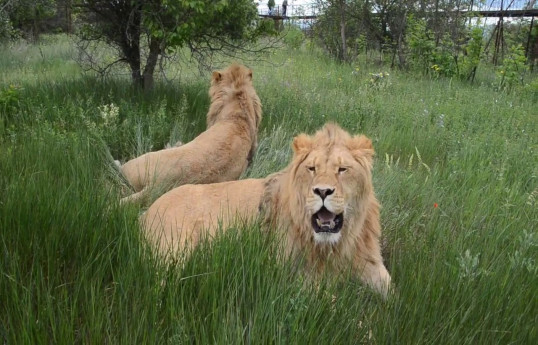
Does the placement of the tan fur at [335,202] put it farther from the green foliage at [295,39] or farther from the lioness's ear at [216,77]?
the green foliage at [295,39]

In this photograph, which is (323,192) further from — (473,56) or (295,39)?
(295,39)

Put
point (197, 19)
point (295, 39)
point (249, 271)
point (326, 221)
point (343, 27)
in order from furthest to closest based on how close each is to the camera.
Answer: point (295, 39) → point (343, 27) → point (197, 19) → point (326, 221) → point (249, 271)

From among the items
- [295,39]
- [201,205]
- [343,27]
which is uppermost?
[343,27]

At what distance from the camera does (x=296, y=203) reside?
10.2ft

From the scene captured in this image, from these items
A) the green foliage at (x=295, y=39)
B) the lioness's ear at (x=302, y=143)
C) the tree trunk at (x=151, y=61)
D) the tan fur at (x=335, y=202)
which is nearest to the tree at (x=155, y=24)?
the tree trunk at (x=151, y=61)

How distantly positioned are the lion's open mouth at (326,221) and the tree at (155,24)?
13.1 feet

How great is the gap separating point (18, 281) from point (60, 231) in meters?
0.40

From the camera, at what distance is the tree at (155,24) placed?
6.48m

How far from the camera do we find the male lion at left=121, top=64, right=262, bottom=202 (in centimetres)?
480

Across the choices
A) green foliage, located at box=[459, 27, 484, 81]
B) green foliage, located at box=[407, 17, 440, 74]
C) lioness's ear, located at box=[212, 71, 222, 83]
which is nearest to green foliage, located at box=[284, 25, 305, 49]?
green foliage, located at box=[407, 17, 440, 74]

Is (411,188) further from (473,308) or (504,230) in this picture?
(473,308)

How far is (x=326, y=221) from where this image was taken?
294cm

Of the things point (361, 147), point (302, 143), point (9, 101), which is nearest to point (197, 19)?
point (9, 101)

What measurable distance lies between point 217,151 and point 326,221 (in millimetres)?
2358
